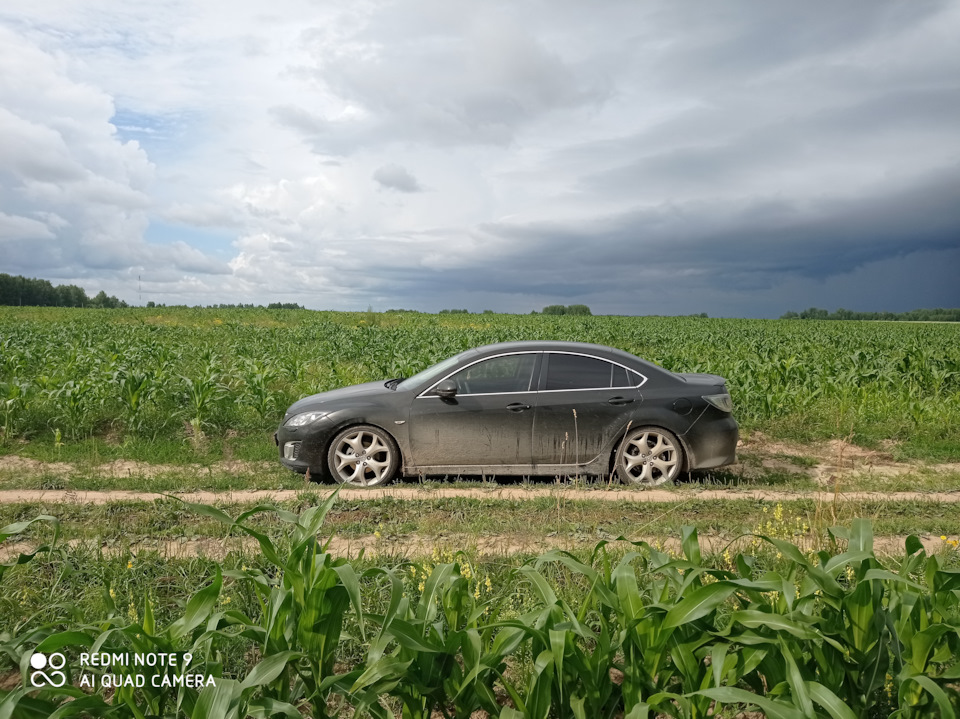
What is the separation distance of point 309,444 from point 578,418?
3205 millimetres

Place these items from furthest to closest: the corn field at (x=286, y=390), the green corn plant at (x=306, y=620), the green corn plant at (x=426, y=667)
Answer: the corn field at (x=286, y=390)
the green corn plant at (x=306, y=620)
the green corn plant at (x=426, y=667)

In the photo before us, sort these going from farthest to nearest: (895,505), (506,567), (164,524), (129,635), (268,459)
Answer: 1. (268,459)
2. (895,505)
3. (164,524)
4. (506,567)
5. (129,635)

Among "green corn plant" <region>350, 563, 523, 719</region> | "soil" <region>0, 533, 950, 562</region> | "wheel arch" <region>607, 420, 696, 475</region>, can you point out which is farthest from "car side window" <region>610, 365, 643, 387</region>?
"green corn plant" <region>350, 563, 523, 719</region>

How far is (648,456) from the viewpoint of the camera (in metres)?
7.95

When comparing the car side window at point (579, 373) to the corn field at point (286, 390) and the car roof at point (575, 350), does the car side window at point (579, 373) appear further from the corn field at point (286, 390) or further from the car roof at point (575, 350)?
the corn field at point (286, 390)

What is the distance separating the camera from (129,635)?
290 centimetres

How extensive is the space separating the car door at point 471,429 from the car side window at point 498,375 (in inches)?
4.6

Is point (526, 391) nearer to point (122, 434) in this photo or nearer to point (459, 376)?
point (459, 376)

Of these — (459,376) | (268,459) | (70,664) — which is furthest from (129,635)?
(268,459)

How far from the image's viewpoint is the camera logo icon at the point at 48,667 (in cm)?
306

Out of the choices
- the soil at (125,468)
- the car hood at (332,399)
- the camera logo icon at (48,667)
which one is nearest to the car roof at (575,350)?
the car hood at (332,399)

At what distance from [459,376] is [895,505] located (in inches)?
198

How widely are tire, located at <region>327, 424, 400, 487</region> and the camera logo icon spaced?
4.59 meters

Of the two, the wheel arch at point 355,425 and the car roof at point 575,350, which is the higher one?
the car roof at point 575,350
